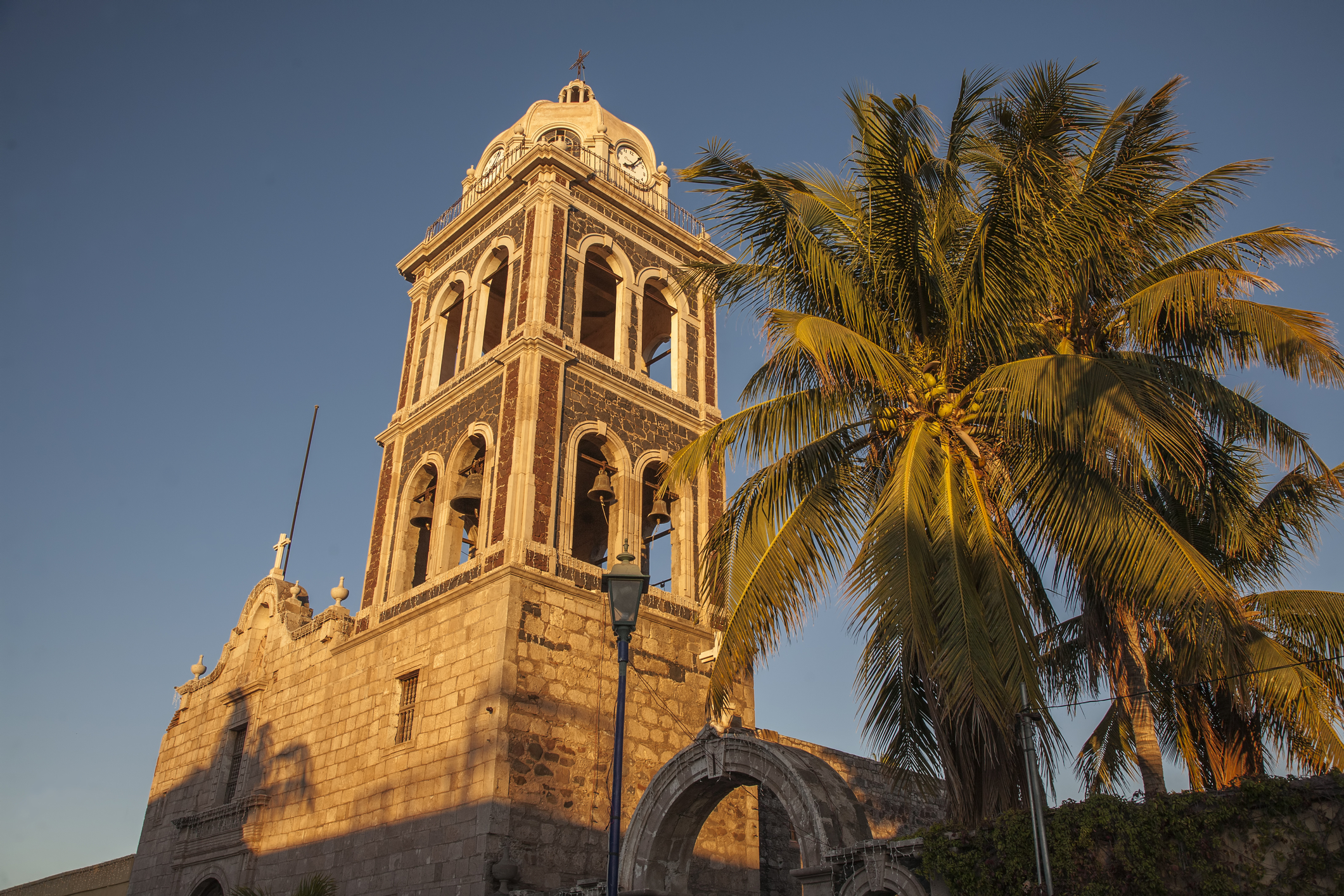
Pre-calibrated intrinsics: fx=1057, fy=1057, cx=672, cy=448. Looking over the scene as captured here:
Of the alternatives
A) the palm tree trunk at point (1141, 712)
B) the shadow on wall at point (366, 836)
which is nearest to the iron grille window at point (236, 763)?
the shadow on wall at point (366, 836)

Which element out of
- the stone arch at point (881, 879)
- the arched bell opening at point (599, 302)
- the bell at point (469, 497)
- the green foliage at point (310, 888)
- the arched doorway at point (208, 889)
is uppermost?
the arched bell opening at point (599, 302)

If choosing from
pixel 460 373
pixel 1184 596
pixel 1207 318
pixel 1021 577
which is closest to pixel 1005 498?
pixel 1021 577

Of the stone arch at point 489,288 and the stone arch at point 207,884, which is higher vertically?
the stone arch at point 489,288

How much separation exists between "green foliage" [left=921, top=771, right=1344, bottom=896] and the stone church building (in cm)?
204

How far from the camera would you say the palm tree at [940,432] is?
32.1ft

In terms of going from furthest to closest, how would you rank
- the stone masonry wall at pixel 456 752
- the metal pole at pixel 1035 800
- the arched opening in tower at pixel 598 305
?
1. the arched opening in tower at pixel 598 305
2. the stone masonry wall at pixel 456 752
3. the metal pole at pixel 1035 800

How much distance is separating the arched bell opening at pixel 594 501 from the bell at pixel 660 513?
798 millimetres

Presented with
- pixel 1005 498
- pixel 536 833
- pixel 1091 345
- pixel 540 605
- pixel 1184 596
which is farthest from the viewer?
pixel 540 605

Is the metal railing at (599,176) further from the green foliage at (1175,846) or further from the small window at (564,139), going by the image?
the green foliage at (1175,846)

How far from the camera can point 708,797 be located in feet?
43.0

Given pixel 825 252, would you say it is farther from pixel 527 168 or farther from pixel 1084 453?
pixel 527 168

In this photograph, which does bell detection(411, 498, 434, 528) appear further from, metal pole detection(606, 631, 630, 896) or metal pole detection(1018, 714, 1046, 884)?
metal pole detection(1018, 714, 1046, 884)

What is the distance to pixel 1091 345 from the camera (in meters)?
12.2

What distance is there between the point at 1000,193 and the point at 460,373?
44.1ft
